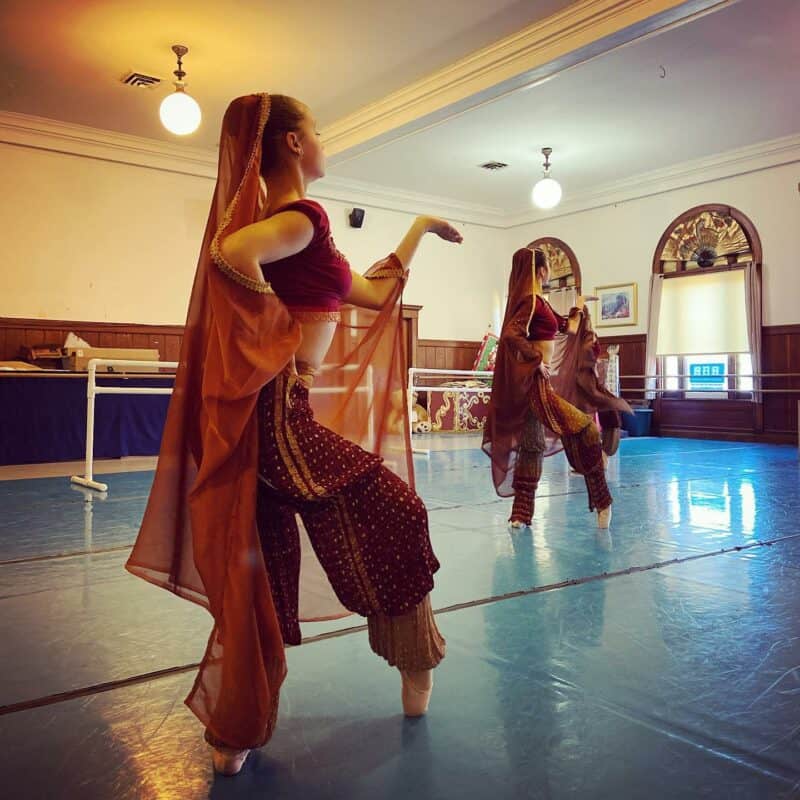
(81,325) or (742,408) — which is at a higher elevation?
(81,325)

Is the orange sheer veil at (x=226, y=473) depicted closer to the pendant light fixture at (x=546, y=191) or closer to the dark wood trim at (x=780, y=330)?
the pendant light fixture at (x=546, y=191)

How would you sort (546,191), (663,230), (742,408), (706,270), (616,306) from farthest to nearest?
(616,306)
(663,230)
(706,270)
(742,408)
(546,191)

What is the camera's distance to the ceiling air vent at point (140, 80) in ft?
21.5

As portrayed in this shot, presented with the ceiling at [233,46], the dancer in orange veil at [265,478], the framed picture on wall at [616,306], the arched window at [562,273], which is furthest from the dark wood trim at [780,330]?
the dancer in orange veil at [265,478]

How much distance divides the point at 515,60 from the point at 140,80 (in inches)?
124

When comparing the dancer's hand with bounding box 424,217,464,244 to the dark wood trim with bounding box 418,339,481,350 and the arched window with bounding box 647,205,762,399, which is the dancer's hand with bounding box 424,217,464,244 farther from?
the dark wood trim with bounding box 418,339,481,350

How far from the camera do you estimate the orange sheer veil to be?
4.24 ft

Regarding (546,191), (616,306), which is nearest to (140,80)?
(546,191)

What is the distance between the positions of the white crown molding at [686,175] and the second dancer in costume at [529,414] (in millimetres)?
6082

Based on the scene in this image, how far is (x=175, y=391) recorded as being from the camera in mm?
1411

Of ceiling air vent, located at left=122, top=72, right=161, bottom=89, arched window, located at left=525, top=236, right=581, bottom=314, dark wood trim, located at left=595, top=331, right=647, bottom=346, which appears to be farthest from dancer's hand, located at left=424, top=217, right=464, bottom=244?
arched window, located at left=525, top=236, right=581, bottom=314

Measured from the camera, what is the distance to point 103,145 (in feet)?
26.4

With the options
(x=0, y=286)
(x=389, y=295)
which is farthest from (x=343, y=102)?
(x=389, y=295)

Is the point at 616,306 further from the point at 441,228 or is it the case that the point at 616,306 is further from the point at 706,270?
the point at 441,228
